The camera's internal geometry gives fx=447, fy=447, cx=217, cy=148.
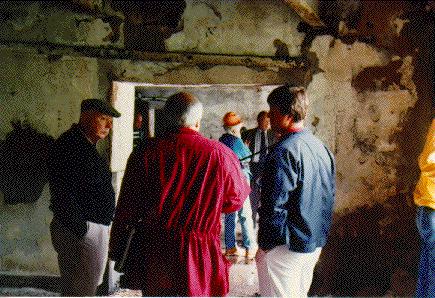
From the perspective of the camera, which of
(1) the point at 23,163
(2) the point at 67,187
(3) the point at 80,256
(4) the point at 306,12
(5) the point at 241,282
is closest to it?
(2) the point at 67,187

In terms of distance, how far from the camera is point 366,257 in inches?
163

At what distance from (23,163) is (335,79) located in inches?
119

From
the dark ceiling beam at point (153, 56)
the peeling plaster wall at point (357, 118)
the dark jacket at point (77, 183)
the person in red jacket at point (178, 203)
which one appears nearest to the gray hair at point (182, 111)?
the person in red jacket at point (178, 203)

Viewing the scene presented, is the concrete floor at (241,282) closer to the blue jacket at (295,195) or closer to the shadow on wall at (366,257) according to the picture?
the shadow on wall at (366,257)

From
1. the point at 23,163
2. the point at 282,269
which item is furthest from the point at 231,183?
the point at 23,163

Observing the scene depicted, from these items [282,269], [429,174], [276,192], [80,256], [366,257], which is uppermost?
[429,174]

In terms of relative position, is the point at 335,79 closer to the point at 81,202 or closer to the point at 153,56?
the point at 153,56

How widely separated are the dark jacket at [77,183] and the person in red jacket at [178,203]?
0.72 metres

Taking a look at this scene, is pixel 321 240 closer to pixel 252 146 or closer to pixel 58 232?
pixel 58 232

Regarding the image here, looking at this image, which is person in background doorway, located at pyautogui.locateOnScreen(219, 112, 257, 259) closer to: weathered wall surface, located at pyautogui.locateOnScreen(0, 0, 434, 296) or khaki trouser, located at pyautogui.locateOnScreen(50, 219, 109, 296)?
weathered wall surface, located at pyautogui.locateOnScreen(0, 0, 434, 296)

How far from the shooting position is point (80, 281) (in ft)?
11.0

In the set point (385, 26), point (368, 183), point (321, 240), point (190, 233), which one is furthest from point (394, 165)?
point (190, 233)

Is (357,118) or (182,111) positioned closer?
(182,111)

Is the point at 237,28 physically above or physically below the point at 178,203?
above
